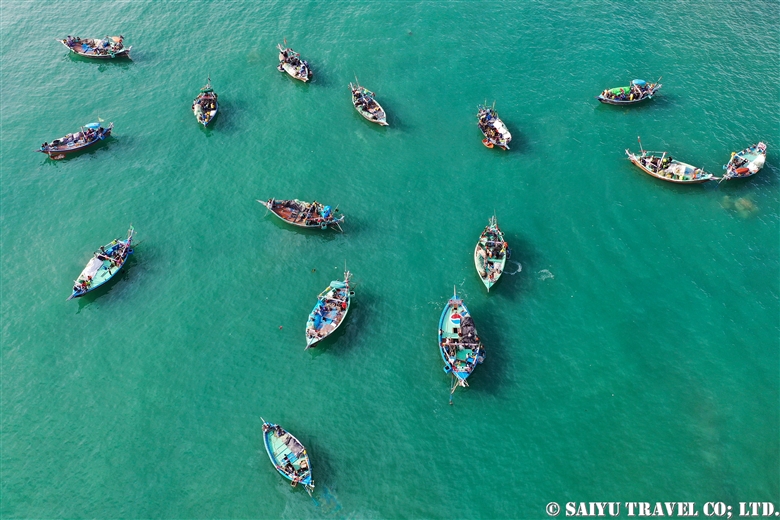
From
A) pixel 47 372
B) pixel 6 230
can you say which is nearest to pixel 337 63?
pixel 6 230

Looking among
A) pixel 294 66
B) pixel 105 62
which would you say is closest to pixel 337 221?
pixel 294 66

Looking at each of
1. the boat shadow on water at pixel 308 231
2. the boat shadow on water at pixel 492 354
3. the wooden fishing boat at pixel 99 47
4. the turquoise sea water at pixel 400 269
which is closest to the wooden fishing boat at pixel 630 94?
the turquoise sea water at pixel 400 269

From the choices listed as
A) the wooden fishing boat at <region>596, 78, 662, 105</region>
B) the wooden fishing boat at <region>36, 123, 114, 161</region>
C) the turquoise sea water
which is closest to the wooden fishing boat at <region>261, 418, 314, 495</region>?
the turquoise sea water

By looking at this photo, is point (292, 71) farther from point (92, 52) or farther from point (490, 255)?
point (490, 255)

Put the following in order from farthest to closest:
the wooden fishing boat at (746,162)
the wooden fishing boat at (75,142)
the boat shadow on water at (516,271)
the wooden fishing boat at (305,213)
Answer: the wooden fishing boat at (75,142)
the wooden fishing boat at (746,162)
the wooden fishing boat at (305,213)
the boat shadow on water at (516,271)

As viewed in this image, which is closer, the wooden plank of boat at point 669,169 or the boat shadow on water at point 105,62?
the wooden plank of boat at point 669,169

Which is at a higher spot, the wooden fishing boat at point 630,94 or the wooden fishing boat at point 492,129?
the wooden fishing boat at point 630,94

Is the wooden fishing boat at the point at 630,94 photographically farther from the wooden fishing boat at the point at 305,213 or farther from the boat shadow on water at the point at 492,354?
the wooden fishing boat at the point at 305,213

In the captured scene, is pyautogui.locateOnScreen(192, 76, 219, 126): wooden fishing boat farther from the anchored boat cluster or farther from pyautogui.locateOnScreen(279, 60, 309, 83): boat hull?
pyautogui.locateOnScreen(279, 60, 309, 83): boat hull
